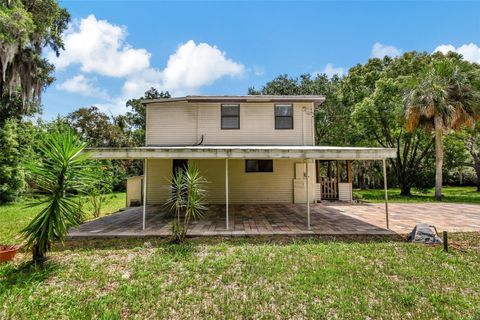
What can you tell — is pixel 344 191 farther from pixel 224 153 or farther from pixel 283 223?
pixel 224 153

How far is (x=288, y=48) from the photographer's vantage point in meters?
14.4

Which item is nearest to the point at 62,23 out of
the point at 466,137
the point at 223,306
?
the point at 223,306

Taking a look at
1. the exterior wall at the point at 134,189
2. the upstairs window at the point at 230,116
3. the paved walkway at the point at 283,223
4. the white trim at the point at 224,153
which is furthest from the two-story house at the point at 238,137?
the white trim at the point at 224,153

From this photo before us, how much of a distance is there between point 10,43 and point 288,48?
13329 millimetres

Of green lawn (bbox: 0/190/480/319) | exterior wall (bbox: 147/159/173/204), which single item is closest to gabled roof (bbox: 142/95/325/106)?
exterior wall (bbox: 147/159/173/204)

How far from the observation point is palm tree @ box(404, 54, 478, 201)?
1314 centimetres

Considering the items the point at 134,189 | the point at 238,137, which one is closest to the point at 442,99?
the point at 238,137

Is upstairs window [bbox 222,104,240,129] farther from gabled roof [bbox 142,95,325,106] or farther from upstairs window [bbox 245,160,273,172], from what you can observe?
upstairs window [bbox 245,160,273,172]

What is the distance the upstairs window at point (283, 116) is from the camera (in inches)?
449

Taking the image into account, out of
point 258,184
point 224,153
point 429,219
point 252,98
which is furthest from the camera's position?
point 258,184

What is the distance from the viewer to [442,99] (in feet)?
42.9

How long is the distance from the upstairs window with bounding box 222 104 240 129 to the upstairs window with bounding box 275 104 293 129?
1.84m

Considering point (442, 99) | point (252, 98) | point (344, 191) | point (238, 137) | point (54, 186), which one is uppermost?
point (442, 99)

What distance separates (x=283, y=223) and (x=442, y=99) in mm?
12222
